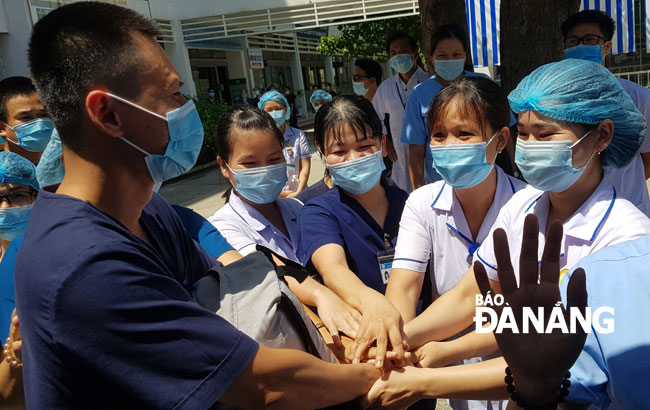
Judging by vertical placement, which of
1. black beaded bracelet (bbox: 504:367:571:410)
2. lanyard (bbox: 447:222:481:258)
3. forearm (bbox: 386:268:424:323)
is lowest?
forearm (bbox: 386:268:424:323)

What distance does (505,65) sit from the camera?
185 inches

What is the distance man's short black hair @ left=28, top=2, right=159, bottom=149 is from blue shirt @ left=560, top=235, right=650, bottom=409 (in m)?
1.14

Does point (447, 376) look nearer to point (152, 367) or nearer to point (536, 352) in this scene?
point (536, 352)

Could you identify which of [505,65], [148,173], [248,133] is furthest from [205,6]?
[148,173]

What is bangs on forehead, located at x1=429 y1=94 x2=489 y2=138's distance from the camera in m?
1.97

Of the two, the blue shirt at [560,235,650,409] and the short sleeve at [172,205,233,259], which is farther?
the short sleeve at [172,205,233,259]

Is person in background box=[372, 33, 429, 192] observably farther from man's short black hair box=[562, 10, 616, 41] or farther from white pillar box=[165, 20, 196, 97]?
white pillar box=[165, 20, 196, 97]

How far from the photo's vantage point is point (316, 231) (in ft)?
6.59

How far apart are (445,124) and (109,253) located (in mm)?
1471

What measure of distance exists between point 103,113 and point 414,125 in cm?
284

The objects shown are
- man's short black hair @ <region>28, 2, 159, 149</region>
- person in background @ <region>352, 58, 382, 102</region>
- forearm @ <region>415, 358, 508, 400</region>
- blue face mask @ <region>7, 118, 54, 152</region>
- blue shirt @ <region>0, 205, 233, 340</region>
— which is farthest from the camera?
person in background @ <region>352, 58, 382, 102</region>

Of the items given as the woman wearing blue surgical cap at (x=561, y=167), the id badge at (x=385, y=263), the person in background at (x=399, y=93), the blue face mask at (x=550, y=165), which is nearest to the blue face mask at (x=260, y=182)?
the id badge at (x=385, y=263)

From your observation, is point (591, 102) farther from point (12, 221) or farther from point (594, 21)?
point (12, 221)

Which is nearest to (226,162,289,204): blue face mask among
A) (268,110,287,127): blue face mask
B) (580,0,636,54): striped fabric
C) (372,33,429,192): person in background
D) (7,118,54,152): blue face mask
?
(7,118,54,152): blue face mask
